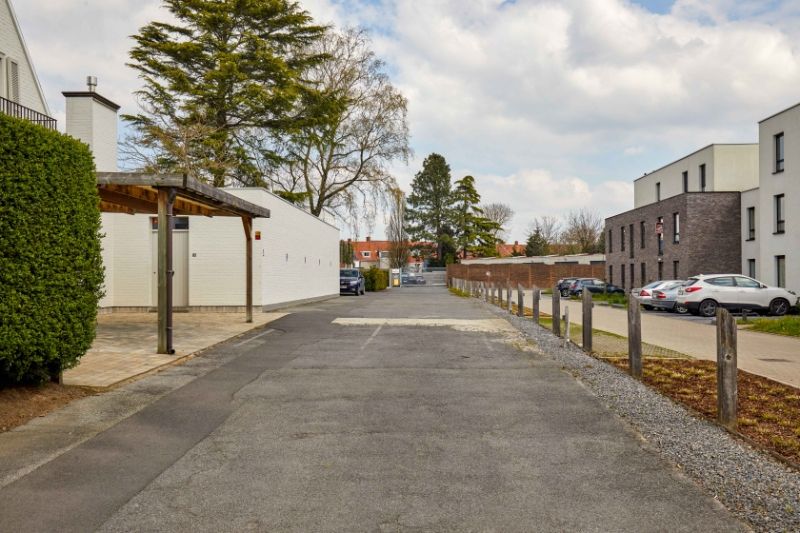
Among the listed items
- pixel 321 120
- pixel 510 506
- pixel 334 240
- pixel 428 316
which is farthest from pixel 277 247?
pixel 510 506

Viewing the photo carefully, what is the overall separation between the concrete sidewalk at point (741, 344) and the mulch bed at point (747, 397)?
68cm

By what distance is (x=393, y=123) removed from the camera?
3825 centimetres

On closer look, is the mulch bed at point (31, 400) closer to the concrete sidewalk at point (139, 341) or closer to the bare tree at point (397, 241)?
the concrete sidewalk at point (139, 341)

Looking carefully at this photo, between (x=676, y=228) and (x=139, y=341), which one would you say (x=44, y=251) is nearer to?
(x=139, y=341)

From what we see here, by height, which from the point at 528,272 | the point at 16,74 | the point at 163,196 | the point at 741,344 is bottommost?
the point at 741,344

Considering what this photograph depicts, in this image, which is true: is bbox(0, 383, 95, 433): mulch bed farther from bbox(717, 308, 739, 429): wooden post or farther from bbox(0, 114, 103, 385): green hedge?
bbox(717, 308, 739, 429): wooden post

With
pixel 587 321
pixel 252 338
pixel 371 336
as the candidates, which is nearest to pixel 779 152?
pixel 587 321

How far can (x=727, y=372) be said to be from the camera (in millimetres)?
6266

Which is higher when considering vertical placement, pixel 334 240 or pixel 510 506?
pixel 334 240

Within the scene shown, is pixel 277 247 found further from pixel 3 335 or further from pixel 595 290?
pixel 595 290

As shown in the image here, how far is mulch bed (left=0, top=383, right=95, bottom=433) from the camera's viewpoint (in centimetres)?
646

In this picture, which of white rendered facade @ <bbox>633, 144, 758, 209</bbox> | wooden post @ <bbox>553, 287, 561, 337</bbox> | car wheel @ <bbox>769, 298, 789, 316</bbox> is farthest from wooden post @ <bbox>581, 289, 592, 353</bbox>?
white rendered facade @ <bbox>633, 144, 758, 209</bbox>

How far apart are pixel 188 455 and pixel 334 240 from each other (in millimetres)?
32248

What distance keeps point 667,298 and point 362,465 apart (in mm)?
22367
